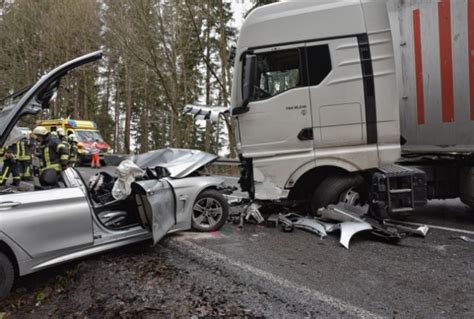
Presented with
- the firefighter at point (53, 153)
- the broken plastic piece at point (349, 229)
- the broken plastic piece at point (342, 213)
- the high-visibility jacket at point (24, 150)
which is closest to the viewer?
the broken plastic piece at point (349, 229)

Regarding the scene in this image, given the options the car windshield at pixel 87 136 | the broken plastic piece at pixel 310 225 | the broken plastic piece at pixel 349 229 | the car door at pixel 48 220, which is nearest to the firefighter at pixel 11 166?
the car windshield at pixel 87 136

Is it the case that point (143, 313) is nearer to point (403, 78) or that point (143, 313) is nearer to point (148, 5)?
point (403, 78)

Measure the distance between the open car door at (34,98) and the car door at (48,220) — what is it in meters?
0.53

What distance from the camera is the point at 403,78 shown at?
196 inches

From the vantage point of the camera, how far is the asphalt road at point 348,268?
8.50 ft

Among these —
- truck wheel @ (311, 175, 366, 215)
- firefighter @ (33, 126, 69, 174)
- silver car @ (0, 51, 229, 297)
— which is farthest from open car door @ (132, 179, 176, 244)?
firefighter @ (33, 126, 69, 174)

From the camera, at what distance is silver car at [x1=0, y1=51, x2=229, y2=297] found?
290 centimetres

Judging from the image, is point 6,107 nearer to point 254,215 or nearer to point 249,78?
point 249,78

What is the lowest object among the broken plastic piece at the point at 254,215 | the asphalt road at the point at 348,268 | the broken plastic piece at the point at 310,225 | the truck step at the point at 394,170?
the asphalt road at the point at 348,268

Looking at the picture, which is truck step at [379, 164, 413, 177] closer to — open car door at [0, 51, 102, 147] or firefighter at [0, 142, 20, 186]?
open car door at [0, 51, 102, 147]

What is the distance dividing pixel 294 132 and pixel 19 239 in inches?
132

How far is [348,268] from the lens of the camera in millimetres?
3305

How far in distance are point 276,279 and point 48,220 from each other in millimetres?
2055

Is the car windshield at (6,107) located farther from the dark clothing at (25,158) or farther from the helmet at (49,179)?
the dark clothing at (25,158)
